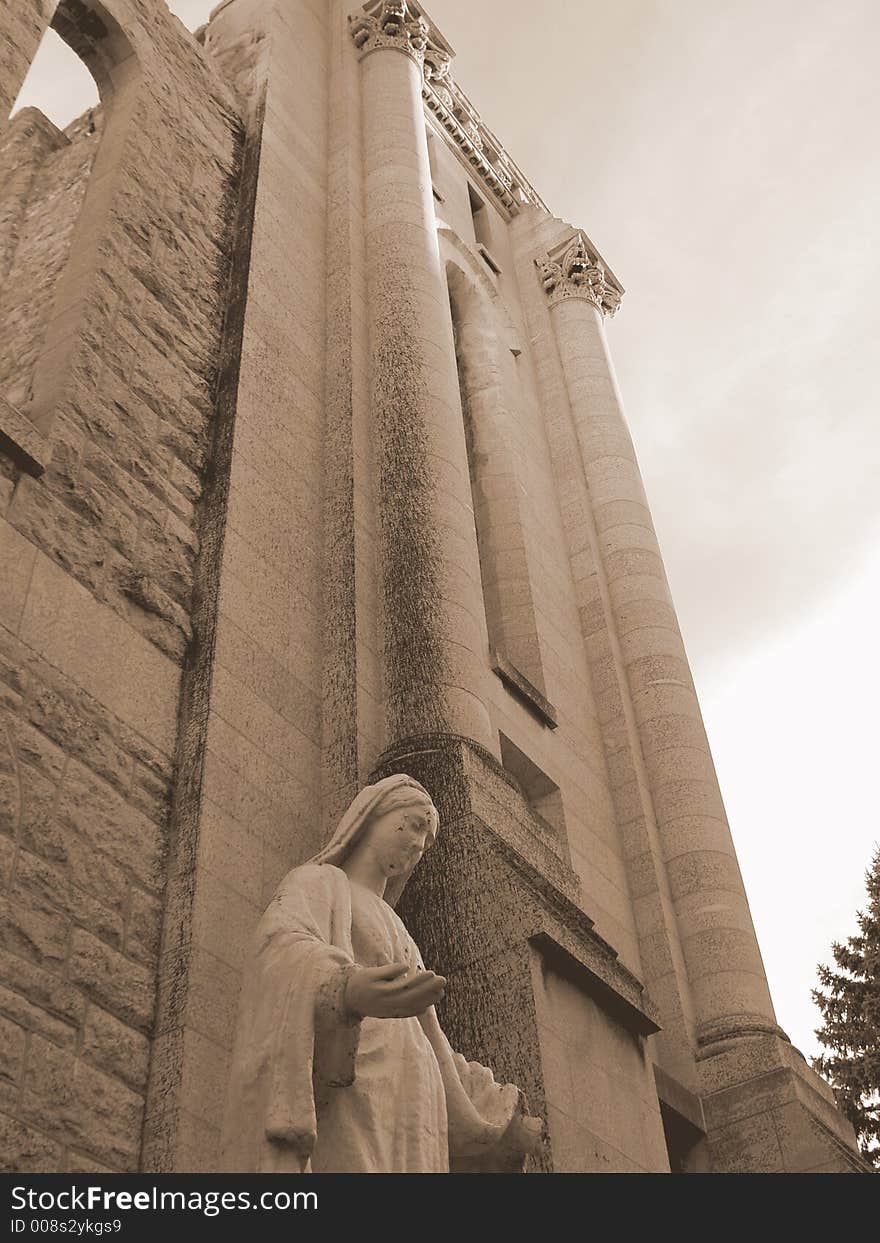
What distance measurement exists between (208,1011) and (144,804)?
1105 millimetres

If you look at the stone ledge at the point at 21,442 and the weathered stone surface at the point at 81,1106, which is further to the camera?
the stone ledge at the point at 21,442

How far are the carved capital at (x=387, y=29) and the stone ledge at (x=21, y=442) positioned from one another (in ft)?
32.3

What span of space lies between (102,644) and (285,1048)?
9.65ft

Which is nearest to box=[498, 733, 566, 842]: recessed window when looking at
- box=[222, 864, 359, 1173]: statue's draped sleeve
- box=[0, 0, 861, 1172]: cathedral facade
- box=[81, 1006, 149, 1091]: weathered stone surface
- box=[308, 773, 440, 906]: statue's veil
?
box=[0, 0, 861, 1172]: cathedral facade

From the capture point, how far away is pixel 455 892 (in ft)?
22.6

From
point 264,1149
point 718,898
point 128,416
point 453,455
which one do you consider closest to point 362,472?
point 453,455

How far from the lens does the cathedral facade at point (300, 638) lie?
5.94 m

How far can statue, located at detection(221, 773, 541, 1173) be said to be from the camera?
418 centimetres

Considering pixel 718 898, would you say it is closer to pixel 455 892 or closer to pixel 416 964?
pixel 455 892

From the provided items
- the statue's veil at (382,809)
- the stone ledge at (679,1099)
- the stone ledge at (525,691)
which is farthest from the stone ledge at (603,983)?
the stone ledge at (525,691)

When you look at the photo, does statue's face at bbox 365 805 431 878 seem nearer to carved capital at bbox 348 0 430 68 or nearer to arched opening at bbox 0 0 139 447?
arched opening at bbox 0 0 139 447

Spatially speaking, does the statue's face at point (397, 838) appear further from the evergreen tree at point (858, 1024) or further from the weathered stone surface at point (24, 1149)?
the evergreen tree at point (858, 1024)

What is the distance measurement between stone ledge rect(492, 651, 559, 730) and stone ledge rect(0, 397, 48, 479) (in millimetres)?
4277
